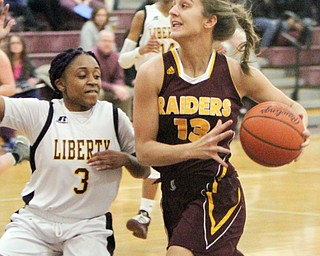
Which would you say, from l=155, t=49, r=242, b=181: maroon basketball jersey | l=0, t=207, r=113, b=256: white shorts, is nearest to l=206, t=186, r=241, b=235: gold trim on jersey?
l=155, t=49, r=242, b=181: maroon basketball jersey

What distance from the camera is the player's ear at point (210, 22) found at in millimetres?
4012

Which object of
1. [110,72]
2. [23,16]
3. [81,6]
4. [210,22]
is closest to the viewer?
[210,22]

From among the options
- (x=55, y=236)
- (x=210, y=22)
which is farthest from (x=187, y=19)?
(x=55, y=236)

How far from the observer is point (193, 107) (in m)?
3.90

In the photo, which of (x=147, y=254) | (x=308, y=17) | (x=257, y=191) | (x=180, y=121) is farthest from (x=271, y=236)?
(x=308, y=17)

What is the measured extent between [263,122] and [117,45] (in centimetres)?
902

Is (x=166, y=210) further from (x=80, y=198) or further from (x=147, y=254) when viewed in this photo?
(x=147, y=254)

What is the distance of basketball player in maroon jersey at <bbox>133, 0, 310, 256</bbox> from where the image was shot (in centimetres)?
391

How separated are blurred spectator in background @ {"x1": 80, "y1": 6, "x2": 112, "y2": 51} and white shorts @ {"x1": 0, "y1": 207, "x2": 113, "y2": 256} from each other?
705 centimetres

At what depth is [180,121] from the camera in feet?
12.9

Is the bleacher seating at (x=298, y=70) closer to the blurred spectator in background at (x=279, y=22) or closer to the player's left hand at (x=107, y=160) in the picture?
the blurred spectator in background at (x=279, y=22)

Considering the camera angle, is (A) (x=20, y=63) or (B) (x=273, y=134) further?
(A) (x=20, y=63)

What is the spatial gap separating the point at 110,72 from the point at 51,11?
284cm

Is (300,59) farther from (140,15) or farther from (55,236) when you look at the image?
(55,236)
